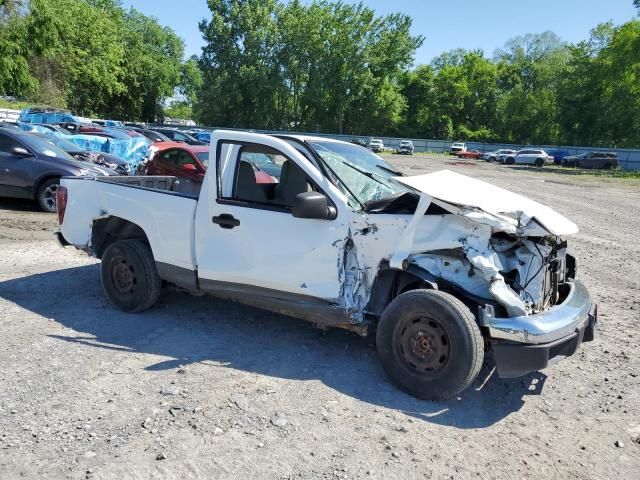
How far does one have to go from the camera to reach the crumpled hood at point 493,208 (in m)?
3.72

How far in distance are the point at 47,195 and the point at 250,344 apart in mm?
7664

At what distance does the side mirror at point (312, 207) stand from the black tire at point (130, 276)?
1.94 m

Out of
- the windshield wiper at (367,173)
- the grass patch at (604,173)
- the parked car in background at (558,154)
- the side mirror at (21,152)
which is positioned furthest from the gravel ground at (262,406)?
the parked car in background at (558,154)

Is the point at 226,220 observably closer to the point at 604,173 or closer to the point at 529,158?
the point at 604,173

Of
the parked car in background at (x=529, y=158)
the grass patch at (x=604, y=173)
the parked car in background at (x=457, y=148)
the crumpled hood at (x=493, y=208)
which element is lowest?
the crumpled hood at (x=493, y=208)

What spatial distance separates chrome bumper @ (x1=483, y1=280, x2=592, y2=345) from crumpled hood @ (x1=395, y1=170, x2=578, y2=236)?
0.59 metres

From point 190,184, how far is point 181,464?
14.2ft

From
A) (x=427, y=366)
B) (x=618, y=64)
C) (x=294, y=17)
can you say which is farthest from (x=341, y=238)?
(x=294, y=17)

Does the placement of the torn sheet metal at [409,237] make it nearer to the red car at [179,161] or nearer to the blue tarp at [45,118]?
the red car at [179,161]

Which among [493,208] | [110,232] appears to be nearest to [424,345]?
[493,208]

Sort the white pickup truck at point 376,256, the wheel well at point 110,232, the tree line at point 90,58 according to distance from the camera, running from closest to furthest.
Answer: the white pickup truck at point 376,256
the wheel well at point 110,232
the tree line at point 90,58

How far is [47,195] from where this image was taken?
10.5 m

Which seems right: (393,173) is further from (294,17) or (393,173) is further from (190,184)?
(294,17)

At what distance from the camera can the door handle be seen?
4.61m
